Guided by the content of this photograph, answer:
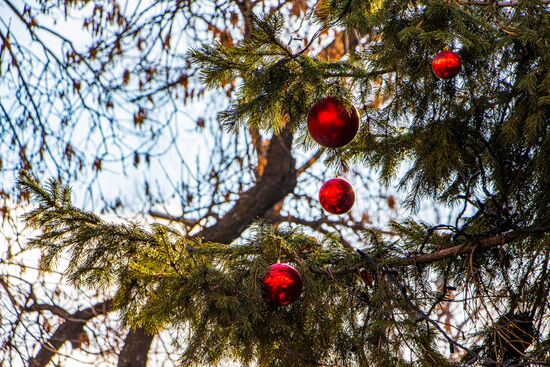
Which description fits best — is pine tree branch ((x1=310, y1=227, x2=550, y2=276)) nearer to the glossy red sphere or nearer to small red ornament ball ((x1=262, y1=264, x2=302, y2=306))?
small red ornament ball ((x1=262, y1=264, x2=302, y2=306))

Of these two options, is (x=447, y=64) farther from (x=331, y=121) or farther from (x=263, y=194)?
(x=263, y=194)

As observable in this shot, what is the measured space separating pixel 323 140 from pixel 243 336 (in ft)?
2.42

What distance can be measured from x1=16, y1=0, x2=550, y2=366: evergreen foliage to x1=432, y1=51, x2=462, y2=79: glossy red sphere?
0.22ft

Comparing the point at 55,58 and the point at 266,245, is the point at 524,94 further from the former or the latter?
the point at 55,58

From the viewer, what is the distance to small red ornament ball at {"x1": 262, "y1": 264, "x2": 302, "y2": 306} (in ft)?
7.76

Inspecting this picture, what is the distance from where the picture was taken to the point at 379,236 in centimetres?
279

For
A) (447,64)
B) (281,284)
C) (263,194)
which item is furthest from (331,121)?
(263,194)

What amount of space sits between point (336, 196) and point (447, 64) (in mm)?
836

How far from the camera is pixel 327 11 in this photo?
261 centimetres

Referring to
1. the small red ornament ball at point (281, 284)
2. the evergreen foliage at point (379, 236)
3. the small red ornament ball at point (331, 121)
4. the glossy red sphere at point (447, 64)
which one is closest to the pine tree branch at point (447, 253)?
the evergreen foliage at point (379, 236)

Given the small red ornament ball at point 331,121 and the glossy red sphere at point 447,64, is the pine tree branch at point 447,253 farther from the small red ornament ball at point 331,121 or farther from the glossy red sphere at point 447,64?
the glossy red sphere at point 447,64

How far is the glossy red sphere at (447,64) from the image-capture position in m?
2.27

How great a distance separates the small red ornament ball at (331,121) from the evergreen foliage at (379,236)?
9cm

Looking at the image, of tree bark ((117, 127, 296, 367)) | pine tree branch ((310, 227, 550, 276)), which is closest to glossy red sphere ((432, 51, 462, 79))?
pine tree branch ((310, 227, 550, 276))
